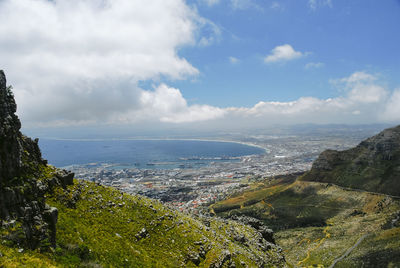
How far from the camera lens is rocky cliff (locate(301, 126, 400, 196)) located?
130000 mm

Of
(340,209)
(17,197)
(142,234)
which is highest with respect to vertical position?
(17,197)

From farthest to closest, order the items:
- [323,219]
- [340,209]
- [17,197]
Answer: [340,209] → [323,219] → [17,197]

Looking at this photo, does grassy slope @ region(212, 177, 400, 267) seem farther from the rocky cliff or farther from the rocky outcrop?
the rocky outcrop

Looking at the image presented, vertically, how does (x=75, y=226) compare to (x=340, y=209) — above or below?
above

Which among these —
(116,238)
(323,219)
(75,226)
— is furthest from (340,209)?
(75,226)

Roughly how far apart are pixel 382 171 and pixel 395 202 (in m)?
33.7

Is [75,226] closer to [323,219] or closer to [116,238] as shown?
[116,238]

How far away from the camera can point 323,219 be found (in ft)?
392

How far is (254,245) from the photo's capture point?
44.1 meters

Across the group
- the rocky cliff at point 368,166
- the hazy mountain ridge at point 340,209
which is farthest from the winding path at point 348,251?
the rocky cliff at point 368,166

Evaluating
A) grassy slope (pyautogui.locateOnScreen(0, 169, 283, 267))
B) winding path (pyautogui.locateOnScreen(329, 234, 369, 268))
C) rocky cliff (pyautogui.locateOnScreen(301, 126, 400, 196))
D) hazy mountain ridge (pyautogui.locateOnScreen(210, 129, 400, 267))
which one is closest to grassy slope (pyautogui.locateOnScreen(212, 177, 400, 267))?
hazy mountain ridge (pyautogui.locateOnScreen(210, 129, 400, 267))

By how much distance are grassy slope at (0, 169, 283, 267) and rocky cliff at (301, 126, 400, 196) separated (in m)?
137

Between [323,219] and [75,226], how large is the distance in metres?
136

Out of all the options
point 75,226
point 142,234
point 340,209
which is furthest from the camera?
point 340,209
